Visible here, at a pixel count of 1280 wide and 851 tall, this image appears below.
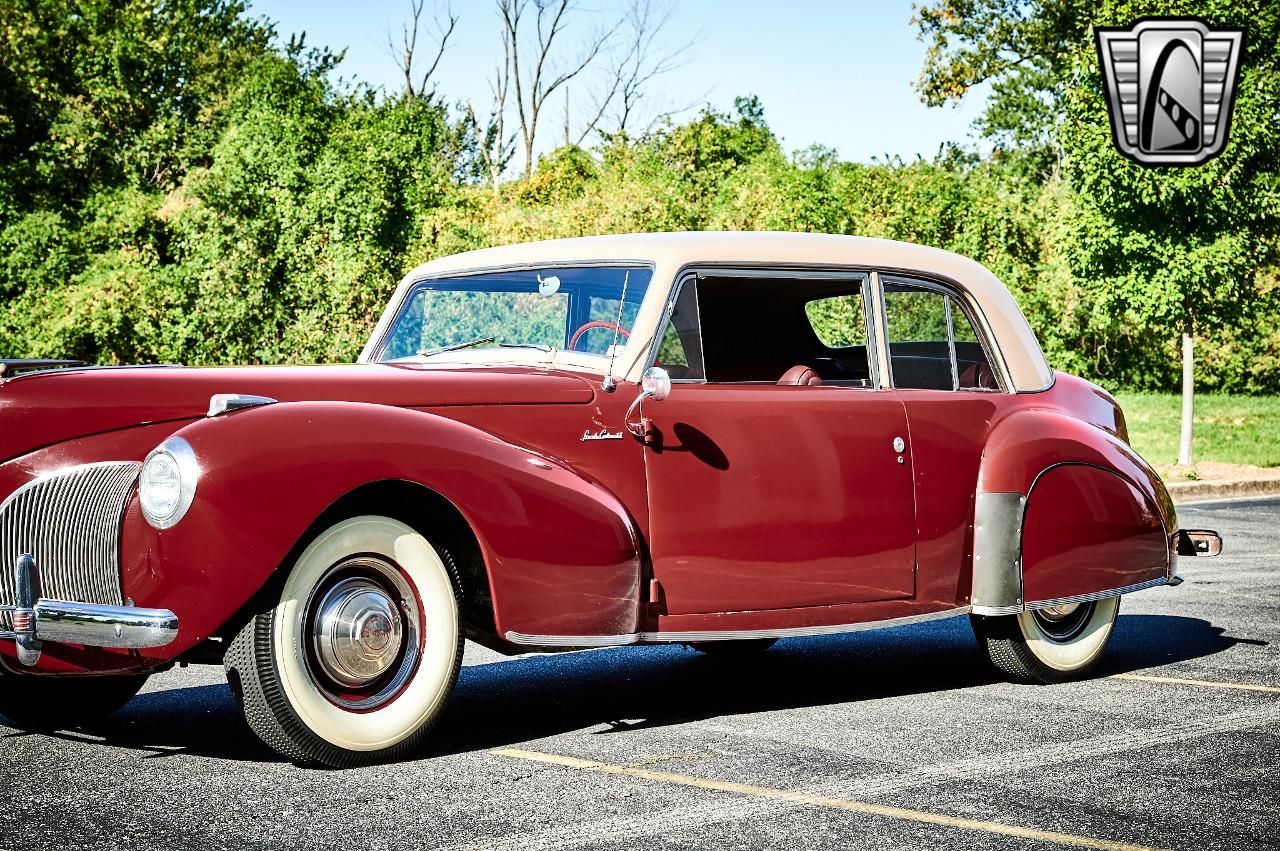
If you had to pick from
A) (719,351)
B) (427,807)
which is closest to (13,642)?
(427,807)

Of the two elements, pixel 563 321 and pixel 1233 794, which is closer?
pixel 1233 794

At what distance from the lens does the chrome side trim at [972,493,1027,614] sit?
256 inches

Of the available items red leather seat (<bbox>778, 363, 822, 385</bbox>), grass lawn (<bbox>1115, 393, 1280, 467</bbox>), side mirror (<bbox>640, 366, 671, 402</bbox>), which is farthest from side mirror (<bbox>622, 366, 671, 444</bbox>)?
grass lawn (<bbox>1115, 393, 1280, 467</bbox>)

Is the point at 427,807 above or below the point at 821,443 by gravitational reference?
below

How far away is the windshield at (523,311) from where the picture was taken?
6.16 metres

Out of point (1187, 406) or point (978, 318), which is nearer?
point (978, 318)

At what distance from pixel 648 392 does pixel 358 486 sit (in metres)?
1.20

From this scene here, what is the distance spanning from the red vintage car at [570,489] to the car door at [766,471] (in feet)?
0.04

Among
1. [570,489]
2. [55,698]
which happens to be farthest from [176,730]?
[570,489]

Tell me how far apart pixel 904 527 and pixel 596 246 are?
1.73 meters

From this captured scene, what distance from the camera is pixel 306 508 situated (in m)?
4.90

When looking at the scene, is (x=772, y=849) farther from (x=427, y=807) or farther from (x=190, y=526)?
(x=190, y=526)

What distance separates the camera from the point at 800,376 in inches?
249

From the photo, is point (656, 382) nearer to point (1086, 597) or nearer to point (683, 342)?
point (683, 342)
